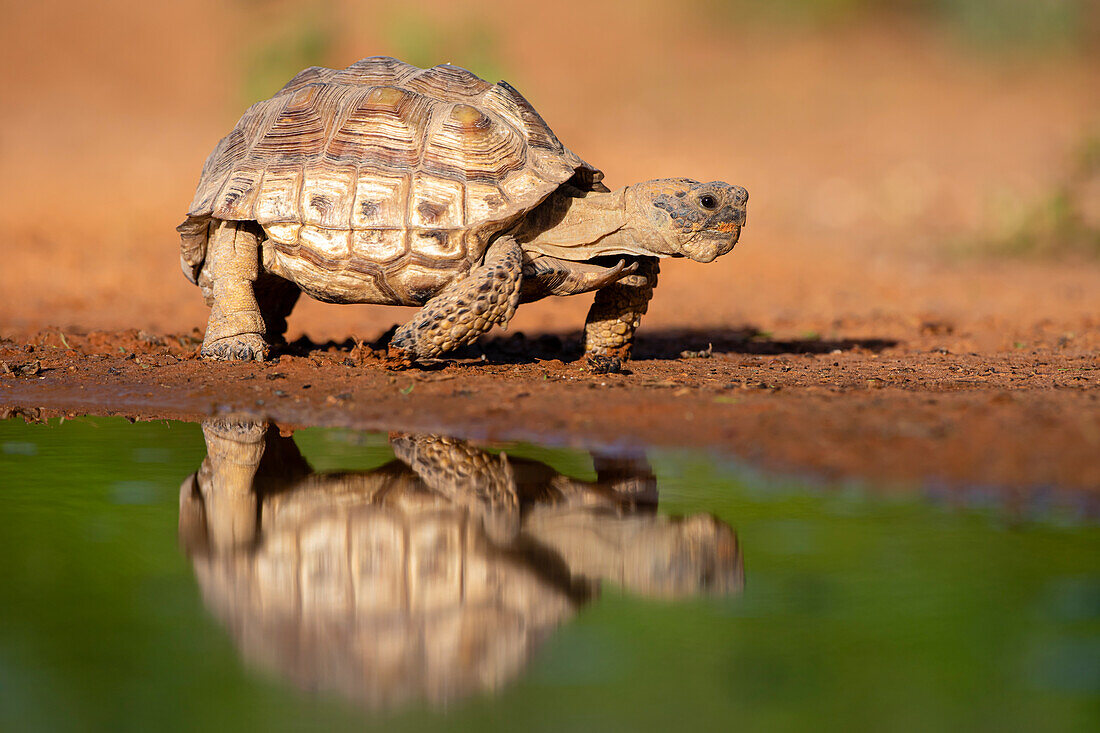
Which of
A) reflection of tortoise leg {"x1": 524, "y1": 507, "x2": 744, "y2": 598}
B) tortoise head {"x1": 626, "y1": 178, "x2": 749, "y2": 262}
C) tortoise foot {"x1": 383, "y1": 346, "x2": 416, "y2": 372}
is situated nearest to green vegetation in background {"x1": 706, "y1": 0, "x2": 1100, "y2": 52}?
tortoise head {"x1": 626, "y1": 178, "x2": 749, "y2": 262}

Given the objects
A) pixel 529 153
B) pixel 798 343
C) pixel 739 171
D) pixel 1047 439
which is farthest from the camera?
pixel 739 171

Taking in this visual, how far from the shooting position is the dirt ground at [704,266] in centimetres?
481

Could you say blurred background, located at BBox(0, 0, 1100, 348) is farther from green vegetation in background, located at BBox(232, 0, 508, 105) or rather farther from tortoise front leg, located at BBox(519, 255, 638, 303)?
tortoise front leg, located at BBox(519, 255, 638, 303)

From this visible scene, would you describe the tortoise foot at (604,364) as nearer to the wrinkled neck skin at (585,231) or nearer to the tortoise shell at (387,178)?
the wrinkled neck skin at (585,231)

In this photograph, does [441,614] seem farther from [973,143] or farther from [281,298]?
[973,143]

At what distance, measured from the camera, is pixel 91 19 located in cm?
3048

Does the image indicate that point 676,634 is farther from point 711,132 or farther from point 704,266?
point 711,132

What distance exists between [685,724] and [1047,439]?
263 centimetres

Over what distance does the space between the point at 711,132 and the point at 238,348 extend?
20.3 meters

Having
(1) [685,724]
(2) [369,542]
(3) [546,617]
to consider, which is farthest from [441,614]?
(1) [685,724]

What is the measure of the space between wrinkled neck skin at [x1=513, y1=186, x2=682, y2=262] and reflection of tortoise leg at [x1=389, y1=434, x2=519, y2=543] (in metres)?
2.13

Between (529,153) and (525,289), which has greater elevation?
(529,153)

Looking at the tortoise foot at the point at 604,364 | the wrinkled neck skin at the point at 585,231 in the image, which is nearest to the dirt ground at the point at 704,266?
the tortoise foot at the point at 604,364

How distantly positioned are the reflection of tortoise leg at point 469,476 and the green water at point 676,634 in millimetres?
149
